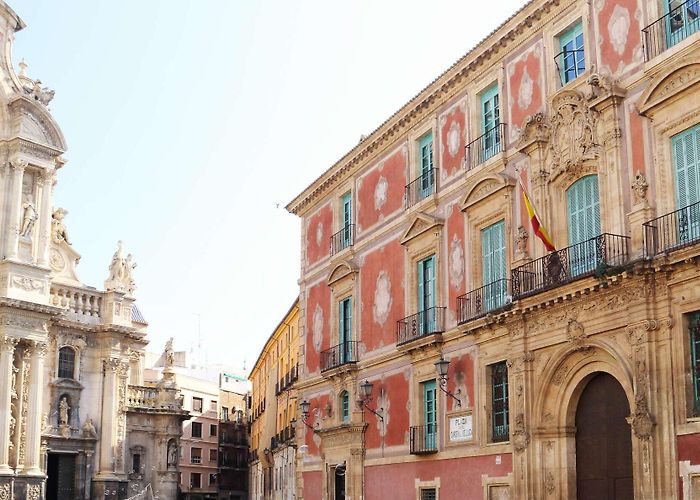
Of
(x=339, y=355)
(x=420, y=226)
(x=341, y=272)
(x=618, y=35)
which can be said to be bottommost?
(x=339, y=355)

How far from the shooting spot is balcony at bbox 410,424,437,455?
83.6ft

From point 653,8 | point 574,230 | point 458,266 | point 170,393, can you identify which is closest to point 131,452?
point 170,393

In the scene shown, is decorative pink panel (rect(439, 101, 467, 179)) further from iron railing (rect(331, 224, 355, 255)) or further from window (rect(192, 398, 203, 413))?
window (rect(192, 398, 203, 413))

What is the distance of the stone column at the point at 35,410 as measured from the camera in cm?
3697

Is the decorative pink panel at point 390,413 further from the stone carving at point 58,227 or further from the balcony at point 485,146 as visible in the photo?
Answer: the stone carving at point 58,227

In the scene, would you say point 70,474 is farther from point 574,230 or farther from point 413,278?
point 574,230

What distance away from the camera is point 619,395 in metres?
19.7

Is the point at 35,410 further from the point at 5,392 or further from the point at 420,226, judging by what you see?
the point at 420,226

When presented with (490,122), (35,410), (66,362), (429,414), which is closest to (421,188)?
(490,122)

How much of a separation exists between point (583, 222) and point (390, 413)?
9500mm

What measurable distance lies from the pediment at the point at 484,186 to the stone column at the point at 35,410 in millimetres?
19829

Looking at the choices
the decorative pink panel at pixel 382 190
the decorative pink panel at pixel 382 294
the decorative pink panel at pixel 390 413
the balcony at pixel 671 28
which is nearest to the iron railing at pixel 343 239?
the decorative pink panel at pixel 382 190

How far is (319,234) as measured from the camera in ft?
112

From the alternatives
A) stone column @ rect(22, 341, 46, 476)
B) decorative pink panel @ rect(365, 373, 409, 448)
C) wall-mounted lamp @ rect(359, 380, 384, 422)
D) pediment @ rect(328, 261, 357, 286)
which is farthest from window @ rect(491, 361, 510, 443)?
stone column @ rect(22, 341, 46, 476)
